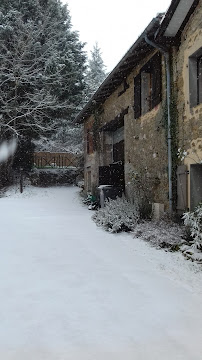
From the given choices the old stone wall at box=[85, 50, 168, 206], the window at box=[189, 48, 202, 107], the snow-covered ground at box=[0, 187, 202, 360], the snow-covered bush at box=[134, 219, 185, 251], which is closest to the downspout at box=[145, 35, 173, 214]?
the old stone wall at box=[85, 50, 168, 206]

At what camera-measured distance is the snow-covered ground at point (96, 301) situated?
2584 millimetres

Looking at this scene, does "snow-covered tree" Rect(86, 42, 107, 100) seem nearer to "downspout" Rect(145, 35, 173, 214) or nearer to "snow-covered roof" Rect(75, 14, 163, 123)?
"snow-covered roof" Rect(75, 14, 163, 123)

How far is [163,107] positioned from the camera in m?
8.26

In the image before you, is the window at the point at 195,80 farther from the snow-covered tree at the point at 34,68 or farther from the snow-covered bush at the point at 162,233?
the snow-covered tree at the point at 34,68

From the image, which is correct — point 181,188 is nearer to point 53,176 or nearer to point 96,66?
point 53,176

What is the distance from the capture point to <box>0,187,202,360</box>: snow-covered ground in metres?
2.58

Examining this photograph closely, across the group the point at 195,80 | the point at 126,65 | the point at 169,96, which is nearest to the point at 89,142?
the point at 126,65

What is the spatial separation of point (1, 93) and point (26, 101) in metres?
1.38

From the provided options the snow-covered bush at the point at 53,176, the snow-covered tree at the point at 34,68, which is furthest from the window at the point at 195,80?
the snow-covered bush at the point at 53,176

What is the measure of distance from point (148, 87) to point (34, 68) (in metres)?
11.0

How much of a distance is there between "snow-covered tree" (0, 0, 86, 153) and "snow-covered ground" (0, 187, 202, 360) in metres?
12.3

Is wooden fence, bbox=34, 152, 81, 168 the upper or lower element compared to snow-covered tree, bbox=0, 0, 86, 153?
lower

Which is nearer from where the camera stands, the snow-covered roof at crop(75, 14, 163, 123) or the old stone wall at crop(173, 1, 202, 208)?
the old stone wall at crop(173, 1, 202, 208)

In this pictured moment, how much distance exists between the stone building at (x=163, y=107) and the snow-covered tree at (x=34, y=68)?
6.86 meters
